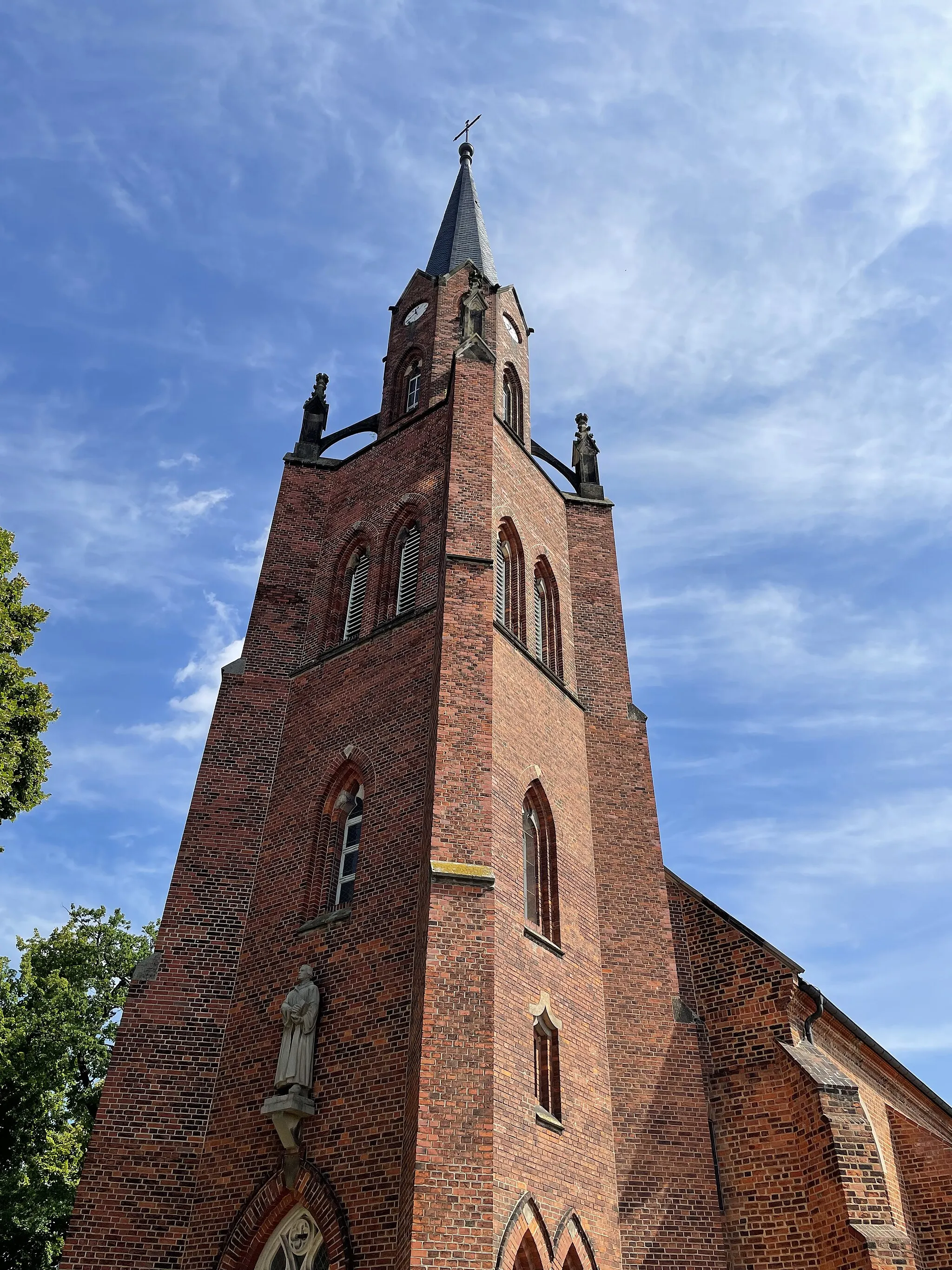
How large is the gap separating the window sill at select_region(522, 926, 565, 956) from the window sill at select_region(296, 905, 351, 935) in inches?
89.8

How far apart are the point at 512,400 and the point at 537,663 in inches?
337

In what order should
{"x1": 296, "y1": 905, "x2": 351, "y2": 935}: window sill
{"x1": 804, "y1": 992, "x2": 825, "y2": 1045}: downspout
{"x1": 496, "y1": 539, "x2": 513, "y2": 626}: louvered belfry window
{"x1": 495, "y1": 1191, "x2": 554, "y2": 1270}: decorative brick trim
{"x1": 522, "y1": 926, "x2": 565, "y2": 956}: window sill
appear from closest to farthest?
{"x1": 495, "y1": 1191, "x2": 554, "y2": 1270}: decorative brick trim, {"x1": 522, "y1": 926, "x2": 565, "y2": 956}: window sill, {"x1": 296, "y1": 905, "x2": 351, "y2": 935}: window sill, {"x1": 804, "y1": 992, "x2": 825, "y2": 1045}: downspout, {"x1": 496, "y1": 539, "x2": 513, "y2": 626}: louvered belfry window

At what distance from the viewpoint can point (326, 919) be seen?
1291 cm

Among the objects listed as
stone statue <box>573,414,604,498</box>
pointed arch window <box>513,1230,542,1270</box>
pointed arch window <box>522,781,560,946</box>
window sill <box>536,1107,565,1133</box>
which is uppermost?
stone statue <box>573,414,604,498</box>

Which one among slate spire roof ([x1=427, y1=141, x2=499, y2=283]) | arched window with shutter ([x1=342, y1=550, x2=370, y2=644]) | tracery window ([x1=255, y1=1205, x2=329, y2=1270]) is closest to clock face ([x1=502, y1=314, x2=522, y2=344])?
slate spire roof ([x1=427, y1=141, x2=499, y2=283])

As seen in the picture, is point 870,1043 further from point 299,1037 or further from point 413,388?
point 413,388

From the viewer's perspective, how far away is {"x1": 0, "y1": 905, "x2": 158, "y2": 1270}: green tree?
19141mm

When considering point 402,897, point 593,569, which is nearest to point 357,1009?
point 402,897

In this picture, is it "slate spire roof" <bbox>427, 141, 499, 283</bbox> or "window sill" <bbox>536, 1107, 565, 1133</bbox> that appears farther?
"slate spire roof" <bbox>427, 141, 499, 283</bbox>

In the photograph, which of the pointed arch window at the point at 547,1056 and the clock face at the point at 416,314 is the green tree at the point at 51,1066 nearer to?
the pointed arch window at the point at 547,1056

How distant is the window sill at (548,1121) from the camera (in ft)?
36.1

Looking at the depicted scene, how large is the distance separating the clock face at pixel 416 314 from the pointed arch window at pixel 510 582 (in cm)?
801

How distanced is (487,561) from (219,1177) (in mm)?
8701

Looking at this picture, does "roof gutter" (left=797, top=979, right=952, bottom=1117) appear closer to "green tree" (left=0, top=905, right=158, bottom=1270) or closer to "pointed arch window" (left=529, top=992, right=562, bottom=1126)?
"pointed arch window" (left=529, top=992, right=562, bottom=1126)
